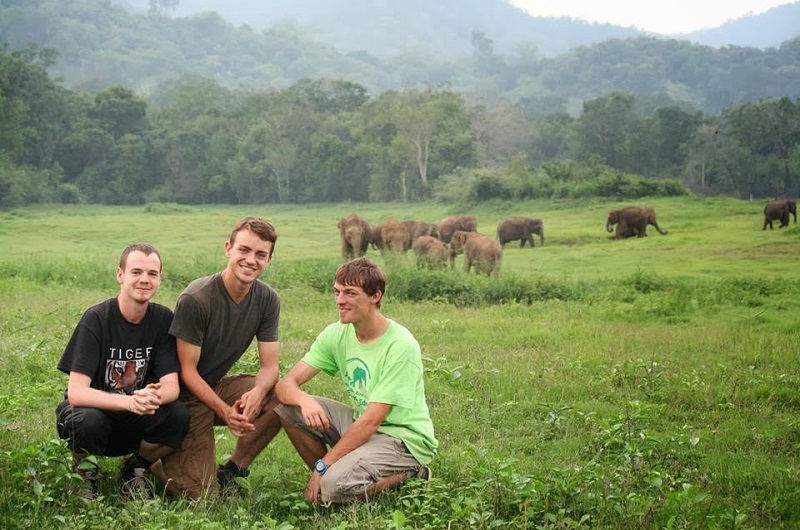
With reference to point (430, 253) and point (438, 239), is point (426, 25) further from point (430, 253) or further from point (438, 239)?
point (430, 253)

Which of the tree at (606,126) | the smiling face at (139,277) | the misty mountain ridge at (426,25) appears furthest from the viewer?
the misty mountain ridge at (426,25)

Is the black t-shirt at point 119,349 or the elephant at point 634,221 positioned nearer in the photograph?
the black t-shirt at point 119,349

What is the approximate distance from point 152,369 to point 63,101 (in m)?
33.8

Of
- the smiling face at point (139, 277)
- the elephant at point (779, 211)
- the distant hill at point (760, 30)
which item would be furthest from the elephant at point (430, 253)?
the distant hill at point (760, 30)

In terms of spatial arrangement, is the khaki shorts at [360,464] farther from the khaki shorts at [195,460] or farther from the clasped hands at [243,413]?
the khaki shorts at [195,460]

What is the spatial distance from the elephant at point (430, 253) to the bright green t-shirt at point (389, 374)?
12.2 m

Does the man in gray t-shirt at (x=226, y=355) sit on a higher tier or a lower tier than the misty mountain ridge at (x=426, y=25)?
lower

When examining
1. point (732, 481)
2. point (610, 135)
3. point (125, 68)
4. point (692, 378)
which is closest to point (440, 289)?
point (692, 378)

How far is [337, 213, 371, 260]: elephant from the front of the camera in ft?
69.1

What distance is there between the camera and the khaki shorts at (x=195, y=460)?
4715 millimetres

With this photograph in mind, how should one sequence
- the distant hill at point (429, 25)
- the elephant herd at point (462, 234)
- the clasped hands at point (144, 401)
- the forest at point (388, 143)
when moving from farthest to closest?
1. the distant hill at point (429, 25)
2. the forest at point (388, 143)
3. the elephant herd at point (462, 234)
4. the clasped hands at point (144, 401)

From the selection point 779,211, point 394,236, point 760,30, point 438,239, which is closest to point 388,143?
point 394,236

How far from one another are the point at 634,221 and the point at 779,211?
Result: 346 cm

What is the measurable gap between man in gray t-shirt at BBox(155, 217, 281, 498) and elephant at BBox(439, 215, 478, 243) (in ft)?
60.7
